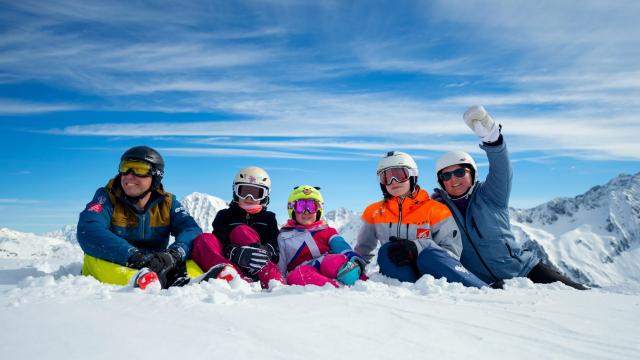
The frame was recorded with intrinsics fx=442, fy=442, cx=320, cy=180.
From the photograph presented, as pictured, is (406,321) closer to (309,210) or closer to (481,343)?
(481,343)

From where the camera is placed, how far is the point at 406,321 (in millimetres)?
3338

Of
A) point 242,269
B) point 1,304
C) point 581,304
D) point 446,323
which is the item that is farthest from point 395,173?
point 1,304

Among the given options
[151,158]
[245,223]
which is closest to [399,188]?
[245,223]

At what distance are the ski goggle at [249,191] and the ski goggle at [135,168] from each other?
1.42m

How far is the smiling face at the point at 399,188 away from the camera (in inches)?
273

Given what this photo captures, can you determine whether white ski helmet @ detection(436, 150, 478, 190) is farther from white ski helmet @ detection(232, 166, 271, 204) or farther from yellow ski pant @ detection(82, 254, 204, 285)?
yellow ski pant @ detection(82, 254, 204, 285)

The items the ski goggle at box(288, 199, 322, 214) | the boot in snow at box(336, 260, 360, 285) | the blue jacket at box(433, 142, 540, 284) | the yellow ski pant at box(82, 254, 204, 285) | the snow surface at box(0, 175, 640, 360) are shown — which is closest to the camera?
the snow surface at box(0, 175, 640, 360)

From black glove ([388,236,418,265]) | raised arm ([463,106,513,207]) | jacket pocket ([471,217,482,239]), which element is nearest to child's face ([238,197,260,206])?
black glove ([388,236,418,265])

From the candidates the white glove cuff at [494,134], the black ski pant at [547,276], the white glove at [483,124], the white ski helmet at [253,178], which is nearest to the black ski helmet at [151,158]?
the white ski helmet at [253,178]

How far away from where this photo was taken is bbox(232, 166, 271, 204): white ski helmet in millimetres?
7379

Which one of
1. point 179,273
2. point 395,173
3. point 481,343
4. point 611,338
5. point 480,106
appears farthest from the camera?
point 395,173

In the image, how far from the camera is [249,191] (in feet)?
24.2

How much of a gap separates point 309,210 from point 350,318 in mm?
3871

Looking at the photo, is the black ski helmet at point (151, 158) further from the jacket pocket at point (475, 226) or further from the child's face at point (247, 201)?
the jacket pocket at point (475, 226)
